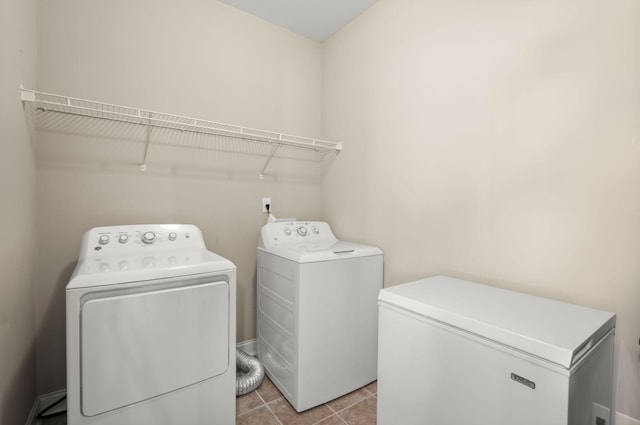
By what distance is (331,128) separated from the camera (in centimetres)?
261

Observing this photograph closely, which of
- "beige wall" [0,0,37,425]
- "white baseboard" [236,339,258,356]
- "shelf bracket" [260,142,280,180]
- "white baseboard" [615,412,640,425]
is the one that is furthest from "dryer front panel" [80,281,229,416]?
"white baseboard" [615,412,640,425]

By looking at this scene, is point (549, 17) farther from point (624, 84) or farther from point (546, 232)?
point (546, 232)

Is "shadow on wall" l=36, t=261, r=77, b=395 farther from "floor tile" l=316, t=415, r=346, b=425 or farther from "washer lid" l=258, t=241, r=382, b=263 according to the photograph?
"floor tile" l=316, t=415, r=346, b=425

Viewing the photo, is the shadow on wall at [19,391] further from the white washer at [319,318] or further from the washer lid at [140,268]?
the white washer at [319,318]

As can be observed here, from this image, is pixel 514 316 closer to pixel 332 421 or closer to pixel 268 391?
pixel 332 421

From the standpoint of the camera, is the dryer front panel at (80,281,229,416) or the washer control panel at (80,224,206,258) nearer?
the dryer front panel at (80,281,229,416)

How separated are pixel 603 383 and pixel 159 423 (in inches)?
69.7

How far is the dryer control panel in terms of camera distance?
2.13 meters

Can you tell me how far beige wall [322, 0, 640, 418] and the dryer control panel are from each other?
283mm

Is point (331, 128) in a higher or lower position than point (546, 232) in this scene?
higher

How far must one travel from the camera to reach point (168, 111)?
2.00 meters

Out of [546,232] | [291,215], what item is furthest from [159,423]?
[546,232]

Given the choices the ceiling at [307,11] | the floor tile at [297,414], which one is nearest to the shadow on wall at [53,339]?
the floor tile at [297,414]

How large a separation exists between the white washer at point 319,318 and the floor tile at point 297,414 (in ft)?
0.13
